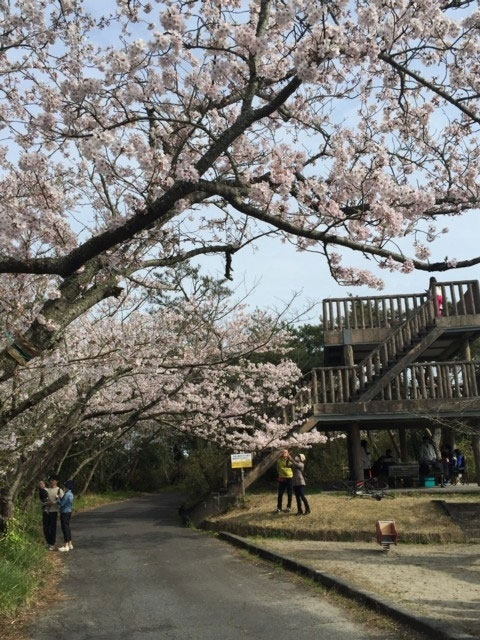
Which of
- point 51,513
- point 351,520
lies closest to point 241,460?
point 351,520

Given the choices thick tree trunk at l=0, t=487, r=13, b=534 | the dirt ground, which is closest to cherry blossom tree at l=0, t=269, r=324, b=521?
thick tree trunk at l=0, t=487, r=13, b=534

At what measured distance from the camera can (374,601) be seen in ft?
23.9

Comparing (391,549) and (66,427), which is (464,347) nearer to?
(391,549)

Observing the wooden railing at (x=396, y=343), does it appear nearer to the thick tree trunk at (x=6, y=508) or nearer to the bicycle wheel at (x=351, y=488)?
the bicycle wheel at (x=351, y=488)

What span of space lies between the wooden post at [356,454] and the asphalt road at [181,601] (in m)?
4.96

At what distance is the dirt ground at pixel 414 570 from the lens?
23.0 ft

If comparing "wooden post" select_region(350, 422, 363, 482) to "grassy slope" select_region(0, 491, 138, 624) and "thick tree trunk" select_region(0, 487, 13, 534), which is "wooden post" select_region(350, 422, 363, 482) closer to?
"grassy slope" select_region(0, 491, 138, 624)

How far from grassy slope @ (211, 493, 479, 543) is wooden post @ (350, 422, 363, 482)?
137cm

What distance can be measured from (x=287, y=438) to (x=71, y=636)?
10309mm

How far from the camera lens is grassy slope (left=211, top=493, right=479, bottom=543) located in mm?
12914

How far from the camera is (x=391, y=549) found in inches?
458

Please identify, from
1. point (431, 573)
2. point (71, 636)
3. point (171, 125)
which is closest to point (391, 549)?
point (431, 573)

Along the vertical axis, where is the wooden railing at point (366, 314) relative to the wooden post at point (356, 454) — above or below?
above

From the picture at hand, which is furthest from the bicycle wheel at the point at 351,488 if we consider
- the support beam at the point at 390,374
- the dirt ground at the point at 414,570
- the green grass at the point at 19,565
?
the green grass at the point at 19,565
